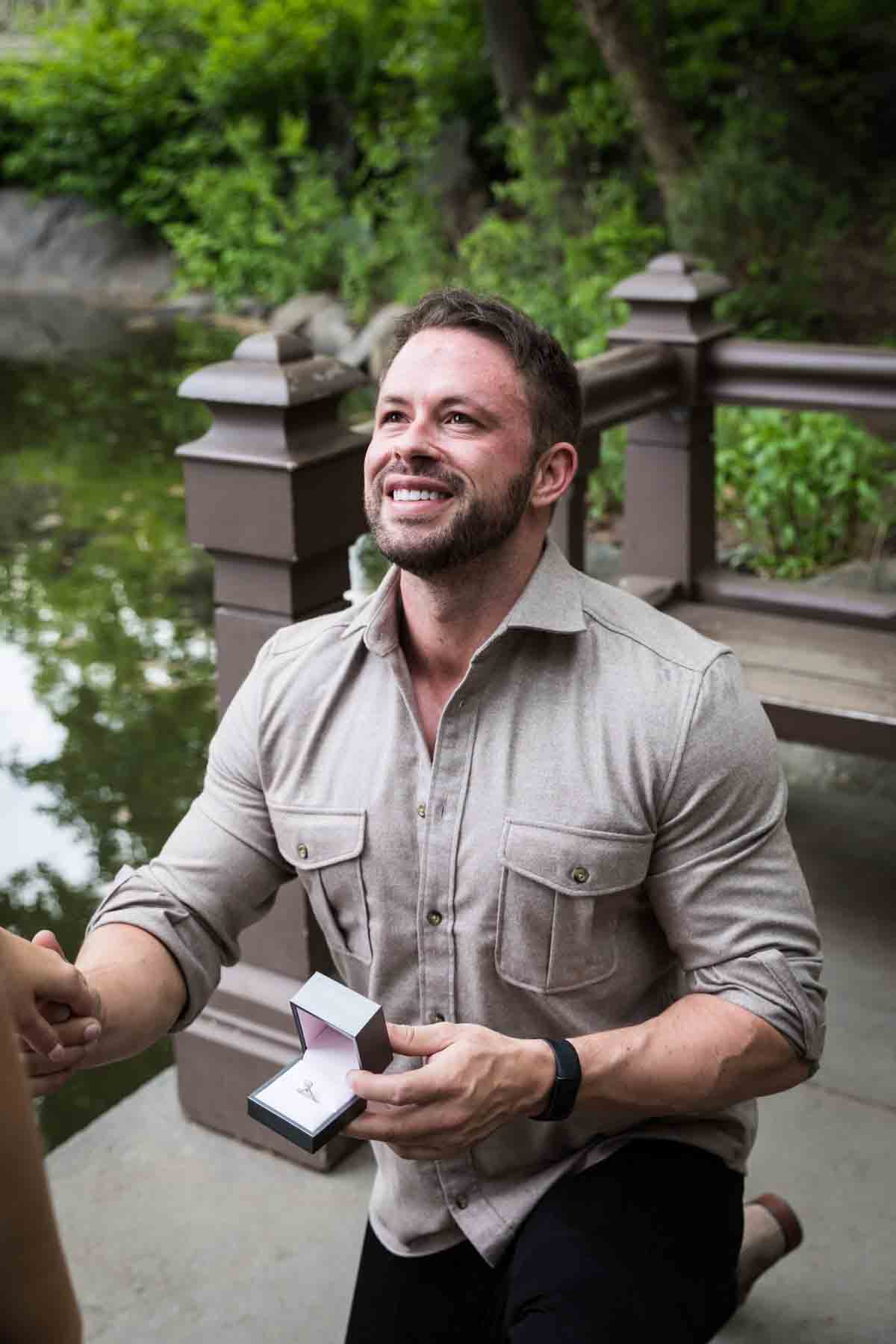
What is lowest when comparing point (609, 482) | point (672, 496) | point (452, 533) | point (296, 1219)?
point (296, 1219)

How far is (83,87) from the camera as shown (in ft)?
61.7

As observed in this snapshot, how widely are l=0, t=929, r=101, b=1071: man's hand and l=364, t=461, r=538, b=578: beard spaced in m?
0.59

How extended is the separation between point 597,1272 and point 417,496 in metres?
0.91

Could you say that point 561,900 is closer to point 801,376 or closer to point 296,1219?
point 296,1219

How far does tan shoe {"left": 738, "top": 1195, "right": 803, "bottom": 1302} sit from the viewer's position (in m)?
A: 2.38

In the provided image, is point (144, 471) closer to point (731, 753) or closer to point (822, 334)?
point (822, 334)

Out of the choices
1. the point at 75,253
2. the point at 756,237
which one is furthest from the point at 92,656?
the point at 75,253

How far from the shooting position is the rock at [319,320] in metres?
13.8

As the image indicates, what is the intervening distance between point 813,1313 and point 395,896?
114 centimetres

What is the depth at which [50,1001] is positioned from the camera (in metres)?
1.65

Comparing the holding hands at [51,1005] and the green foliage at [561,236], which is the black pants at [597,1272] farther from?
the green foliage at [561,236]

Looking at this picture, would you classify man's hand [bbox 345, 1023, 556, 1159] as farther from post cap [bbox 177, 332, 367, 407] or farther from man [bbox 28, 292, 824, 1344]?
post cap [bbox 177, 332, 367, 407]

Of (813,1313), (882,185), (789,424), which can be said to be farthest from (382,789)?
(882,185)

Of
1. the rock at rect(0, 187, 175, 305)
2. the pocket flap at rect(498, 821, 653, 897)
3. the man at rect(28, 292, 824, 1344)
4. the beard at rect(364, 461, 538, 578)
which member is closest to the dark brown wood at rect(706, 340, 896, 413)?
the man at rect(28, 292, 824, 1344)
